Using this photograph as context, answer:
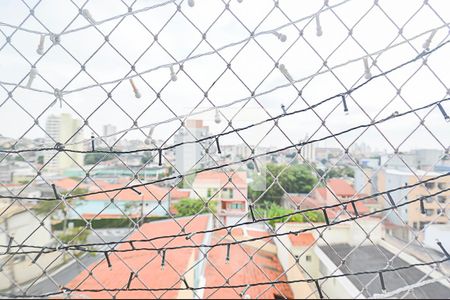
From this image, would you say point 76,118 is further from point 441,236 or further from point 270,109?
point 441,236

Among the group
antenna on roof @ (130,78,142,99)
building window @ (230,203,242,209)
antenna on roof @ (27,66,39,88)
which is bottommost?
building window @ (230,203,242,209)

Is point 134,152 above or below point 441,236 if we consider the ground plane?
above

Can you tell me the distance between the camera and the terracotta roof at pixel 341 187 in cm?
56

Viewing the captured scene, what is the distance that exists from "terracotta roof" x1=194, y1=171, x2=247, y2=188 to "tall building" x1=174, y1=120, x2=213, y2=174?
3cm

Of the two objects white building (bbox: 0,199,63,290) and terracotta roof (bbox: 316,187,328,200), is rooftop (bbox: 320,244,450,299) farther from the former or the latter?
white building (bbox: 0,199,63,290)

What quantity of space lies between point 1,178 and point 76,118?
16 cm

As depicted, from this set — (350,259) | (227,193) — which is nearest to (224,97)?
(227,193)

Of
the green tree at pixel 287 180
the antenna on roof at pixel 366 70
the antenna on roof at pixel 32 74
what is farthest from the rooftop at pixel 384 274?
the antenna on roof at pixel 32 74

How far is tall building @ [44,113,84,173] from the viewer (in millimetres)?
467

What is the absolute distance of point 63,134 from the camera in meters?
0.50

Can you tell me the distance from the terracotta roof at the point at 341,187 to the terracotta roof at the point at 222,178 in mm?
146

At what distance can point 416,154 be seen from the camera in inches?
19.8

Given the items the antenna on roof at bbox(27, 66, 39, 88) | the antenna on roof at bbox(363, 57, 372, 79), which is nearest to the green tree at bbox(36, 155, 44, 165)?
the antenna on roof at bbox(27, 66, 39, 88)

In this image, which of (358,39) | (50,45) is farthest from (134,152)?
(358,39)
